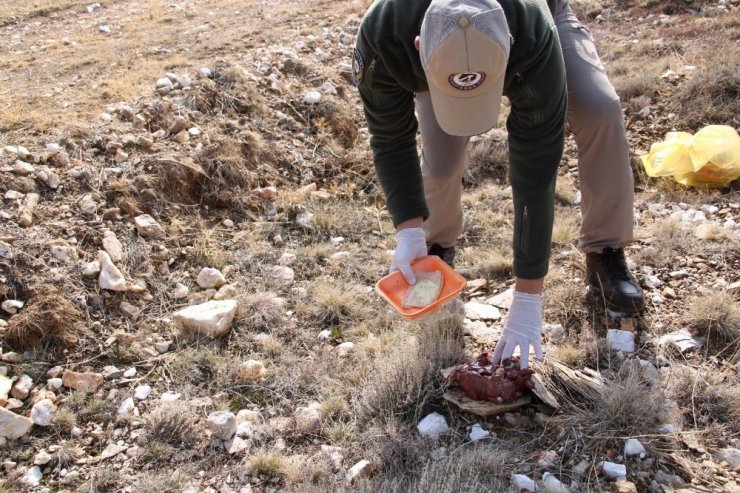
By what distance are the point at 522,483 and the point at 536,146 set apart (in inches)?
39.8

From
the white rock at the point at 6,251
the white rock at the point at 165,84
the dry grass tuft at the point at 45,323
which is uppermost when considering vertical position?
the white rock at the point at 165,84

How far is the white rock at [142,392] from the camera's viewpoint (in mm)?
2451

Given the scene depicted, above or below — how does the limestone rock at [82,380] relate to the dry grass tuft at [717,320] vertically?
below

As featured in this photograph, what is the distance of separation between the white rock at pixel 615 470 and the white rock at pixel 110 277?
2122 mm

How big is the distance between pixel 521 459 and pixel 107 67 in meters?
4.25

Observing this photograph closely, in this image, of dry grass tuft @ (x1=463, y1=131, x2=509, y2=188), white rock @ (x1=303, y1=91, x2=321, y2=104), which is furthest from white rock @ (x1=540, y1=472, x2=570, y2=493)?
white rock @ (x1=303, y1=91, x2=321, y2=104)

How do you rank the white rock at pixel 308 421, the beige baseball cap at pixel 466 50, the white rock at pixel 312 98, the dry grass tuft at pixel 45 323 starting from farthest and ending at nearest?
the white rock at pixel 312 98 → the dry grass tuft at pixel 45 323 → the white rock at pixel 308 421 → the beige baseball cap at pixel 466 50

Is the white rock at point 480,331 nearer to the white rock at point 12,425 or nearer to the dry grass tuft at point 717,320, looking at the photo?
the dry grass tuft at point 717,320

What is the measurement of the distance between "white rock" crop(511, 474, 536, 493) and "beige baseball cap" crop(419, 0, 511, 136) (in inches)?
43.2

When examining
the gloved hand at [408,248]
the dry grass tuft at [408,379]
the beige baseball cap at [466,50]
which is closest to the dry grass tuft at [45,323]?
the dry grass tuft at [408,379]

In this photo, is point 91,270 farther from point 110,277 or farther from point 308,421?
point 308,421

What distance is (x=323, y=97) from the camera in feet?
14.5

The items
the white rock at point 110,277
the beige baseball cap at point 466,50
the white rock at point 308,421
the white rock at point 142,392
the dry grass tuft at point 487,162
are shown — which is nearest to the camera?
the beige baseball cap at point 466,50

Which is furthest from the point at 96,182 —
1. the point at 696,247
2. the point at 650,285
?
the point at 696,247
